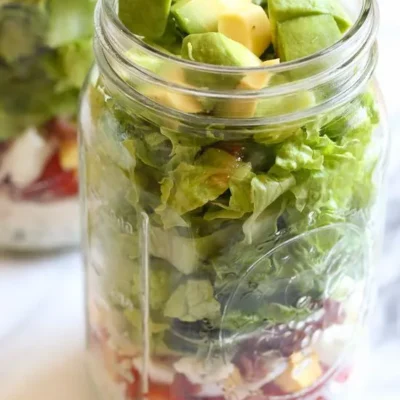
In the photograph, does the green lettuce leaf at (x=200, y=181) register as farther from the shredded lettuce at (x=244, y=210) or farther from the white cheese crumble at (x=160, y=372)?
the white cheese crumble at (x=160, y=372)

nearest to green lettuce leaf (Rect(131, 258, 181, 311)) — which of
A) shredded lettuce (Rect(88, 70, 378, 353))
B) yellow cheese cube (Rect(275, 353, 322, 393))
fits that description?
shredded lettuce (Rect(88, 70, 378, 353))

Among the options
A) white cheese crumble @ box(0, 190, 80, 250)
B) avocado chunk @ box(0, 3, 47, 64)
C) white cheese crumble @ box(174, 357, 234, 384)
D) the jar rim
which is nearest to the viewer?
the jar rim

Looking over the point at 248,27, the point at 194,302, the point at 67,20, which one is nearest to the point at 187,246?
the point at 194,302

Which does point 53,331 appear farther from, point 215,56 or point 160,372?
point 215,56

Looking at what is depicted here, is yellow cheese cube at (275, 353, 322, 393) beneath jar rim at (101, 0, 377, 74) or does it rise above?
beneath

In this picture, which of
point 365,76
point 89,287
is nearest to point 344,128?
point 365,76

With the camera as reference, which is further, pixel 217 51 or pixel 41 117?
pixel 41 117

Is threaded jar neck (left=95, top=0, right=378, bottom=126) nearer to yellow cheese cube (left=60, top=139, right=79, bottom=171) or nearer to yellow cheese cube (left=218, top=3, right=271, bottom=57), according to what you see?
yellow cheese cube (left=218, top=3, right=271, bottom=57)
